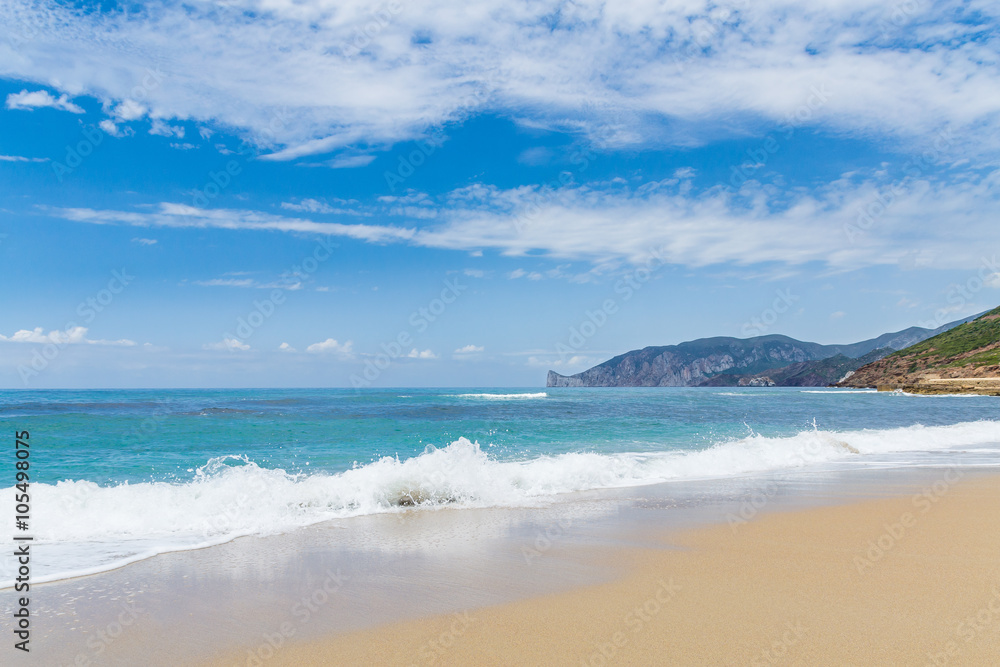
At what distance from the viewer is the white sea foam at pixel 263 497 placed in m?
7.43

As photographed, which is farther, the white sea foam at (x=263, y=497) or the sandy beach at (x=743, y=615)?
the white sea foam at (x=263, y=497)

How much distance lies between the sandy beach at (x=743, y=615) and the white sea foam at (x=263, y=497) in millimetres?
3997

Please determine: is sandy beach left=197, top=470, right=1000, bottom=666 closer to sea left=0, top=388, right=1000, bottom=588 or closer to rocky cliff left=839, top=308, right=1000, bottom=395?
sea left=0, top=388, right=1000, bottom=588

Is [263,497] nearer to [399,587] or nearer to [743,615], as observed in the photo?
[399,587]

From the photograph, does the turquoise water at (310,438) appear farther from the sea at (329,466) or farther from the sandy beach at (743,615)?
A: the sandy beach at (743,615)

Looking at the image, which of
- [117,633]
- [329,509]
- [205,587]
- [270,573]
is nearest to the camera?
[117,633]

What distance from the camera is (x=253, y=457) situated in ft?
53.5

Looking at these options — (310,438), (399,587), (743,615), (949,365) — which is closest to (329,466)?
(310,438)

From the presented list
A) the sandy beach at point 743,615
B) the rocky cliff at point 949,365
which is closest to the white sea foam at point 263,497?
the sandy beach at point 743,615

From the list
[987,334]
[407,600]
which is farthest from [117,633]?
[987,334]

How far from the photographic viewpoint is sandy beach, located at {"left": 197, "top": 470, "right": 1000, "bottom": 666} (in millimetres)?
4012

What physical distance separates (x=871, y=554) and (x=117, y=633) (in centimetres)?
755

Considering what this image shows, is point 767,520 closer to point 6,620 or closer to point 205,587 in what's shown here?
point 205,587

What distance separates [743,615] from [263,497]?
753 centimetres
